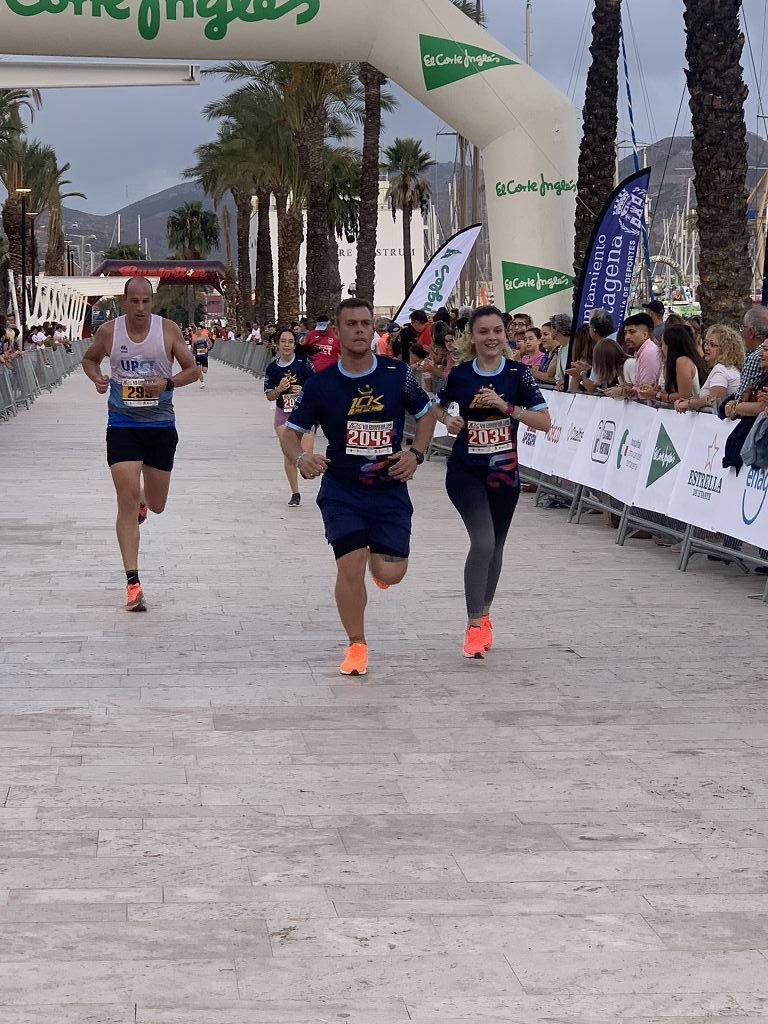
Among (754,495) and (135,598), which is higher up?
(754,495)

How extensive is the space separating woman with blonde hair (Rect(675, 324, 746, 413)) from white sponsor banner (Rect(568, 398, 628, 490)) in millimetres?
1294

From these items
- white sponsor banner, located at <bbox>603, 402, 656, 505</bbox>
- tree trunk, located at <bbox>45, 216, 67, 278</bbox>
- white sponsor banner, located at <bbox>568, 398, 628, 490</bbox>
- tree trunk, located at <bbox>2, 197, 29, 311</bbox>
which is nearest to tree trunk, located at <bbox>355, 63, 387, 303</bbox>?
white sponsor banner, located at <bbox>568, 398, 628, 490</bbox>

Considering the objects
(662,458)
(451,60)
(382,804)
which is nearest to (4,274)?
(451,60)

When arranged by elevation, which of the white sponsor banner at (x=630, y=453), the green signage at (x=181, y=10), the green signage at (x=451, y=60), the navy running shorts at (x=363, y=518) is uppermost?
the green signage at (x=181, y=10)

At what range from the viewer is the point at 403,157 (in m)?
103

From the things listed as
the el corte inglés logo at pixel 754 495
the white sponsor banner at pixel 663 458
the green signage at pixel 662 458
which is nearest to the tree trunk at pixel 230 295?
the white sponsor banner at pixel 663 458

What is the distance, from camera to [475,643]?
844cm

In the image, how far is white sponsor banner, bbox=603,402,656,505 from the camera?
41.4 ft

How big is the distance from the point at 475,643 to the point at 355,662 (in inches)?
29.8

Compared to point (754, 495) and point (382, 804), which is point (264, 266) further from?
point (382, 804)

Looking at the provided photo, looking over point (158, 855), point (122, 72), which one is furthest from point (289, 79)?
point (158, 855)

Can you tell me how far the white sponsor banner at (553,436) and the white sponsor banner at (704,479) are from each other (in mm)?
3206

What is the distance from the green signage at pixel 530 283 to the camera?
20188 mm

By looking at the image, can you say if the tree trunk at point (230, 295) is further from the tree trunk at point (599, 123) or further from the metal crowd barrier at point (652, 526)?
the metal crowd barrier at point (652, 526)
